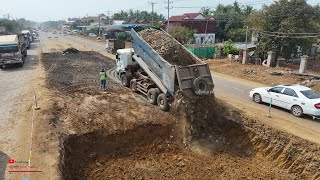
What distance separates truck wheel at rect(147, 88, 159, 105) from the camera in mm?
15248

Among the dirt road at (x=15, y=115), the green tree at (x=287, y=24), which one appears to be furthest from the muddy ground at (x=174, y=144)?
the green tree at (x=287, y=24)

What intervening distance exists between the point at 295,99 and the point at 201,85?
16.7ft

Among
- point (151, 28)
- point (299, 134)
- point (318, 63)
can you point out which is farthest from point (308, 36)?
point (299, 134)

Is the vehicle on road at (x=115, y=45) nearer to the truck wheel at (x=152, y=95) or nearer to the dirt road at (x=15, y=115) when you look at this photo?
the dirt road at (x=15, y=115)

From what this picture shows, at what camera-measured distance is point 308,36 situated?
28.6 metres

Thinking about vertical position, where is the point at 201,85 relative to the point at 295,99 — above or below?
above

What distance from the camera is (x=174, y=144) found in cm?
1273

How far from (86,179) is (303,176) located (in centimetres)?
774

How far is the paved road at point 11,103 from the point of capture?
10.7m

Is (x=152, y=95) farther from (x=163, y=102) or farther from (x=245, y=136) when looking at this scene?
(x=245, y=136)

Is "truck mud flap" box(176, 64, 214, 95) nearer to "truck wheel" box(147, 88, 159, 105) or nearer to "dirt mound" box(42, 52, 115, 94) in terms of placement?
"truck wheel" box(147, 88, 159, 105)

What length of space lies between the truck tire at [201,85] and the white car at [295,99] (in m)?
4.49

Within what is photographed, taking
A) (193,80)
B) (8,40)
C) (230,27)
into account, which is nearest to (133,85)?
(193,80)

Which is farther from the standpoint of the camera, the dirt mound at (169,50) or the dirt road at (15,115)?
the dirt mound at (169,50)
